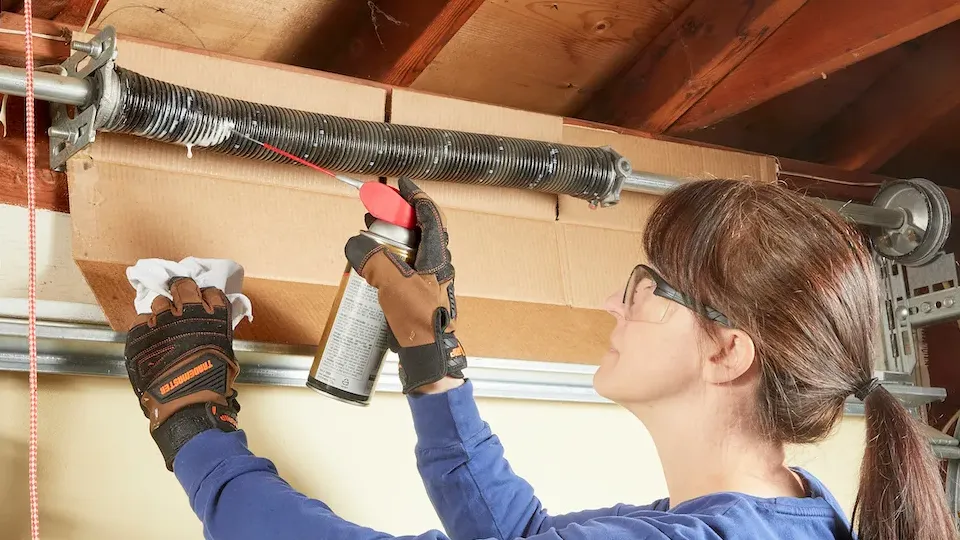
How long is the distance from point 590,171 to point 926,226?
77 cm

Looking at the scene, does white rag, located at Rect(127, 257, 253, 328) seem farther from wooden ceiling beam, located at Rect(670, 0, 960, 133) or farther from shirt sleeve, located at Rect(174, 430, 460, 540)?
wooden ceiling beam, located at Rect(670, 0, 960, 133)


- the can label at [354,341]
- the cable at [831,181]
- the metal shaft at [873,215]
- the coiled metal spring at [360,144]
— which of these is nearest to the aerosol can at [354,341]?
the can label at [354,341]

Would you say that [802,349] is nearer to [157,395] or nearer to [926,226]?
[157,395]

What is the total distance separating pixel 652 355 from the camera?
1088mm

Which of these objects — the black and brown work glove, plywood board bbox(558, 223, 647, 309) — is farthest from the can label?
plywood board bbox(558, 223, 647, 309)

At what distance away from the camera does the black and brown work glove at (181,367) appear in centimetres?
111

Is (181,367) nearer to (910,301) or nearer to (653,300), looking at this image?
(653,300)

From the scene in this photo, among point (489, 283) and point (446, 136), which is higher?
point (446, 136)

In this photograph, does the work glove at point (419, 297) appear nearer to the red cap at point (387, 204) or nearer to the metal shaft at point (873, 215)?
the red cap at point (387, 204)

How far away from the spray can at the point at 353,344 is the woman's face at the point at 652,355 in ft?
0.93

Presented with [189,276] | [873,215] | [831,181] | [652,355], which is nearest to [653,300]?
[652,355]

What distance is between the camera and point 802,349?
102 centimetres

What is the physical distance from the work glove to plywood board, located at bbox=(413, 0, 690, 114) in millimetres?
666

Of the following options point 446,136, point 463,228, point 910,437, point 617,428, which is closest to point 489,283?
point 463,228
